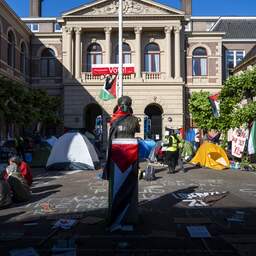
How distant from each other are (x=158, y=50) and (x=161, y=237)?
42875mm

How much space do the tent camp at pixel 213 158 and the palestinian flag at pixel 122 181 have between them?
1397 cm

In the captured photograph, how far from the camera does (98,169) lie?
2242 centimetres

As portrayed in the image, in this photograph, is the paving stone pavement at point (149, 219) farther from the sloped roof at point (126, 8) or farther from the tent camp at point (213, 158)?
the sloped roof at point (126, 8)

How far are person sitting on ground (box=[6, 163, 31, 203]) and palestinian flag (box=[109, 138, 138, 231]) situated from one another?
408 cm

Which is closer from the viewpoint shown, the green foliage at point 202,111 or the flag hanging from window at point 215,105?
the flag hanging from window at point 215,105

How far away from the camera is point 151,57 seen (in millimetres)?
49656

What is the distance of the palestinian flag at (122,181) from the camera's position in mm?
8609

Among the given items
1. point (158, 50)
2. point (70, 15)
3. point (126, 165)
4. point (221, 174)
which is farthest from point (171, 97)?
point (126, 165)

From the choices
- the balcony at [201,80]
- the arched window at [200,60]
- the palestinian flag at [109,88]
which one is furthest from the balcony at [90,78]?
the palestinian flag at [109,88]

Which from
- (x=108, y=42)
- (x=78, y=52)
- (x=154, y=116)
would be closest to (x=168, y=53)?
(x=108, y=42)

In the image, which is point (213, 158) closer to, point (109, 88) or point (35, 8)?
point (109, 88)

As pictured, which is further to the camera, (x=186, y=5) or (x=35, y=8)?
(x=35, y=8)

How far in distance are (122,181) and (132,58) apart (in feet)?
135

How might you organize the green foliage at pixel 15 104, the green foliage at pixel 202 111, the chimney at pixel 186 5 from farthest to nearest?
the chimney at pixel 186 5 → the green foliage at pixel 15 104 → the green foliage at pixel 202 111
